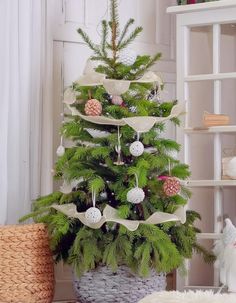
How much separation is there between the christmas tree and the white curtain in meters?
0.21

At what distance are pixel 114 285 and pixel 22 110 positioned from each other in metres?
0.81

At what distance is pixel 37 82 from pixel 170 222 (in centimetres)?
85

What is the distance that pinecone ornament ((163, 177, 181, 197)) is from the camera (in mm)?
2145

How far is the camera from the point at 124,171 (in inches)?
85.9

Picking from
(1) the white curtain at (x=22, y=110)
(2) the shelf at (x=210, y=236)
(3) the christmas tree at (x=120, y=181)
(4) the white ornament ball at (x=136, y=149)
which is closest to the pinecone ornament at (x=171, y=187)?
(3) the christmas tree at (x=120, y=181)

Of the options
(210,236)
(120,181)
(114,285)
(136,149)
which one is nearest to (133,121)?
(136,149)

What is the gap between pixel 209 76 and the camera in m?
2.66

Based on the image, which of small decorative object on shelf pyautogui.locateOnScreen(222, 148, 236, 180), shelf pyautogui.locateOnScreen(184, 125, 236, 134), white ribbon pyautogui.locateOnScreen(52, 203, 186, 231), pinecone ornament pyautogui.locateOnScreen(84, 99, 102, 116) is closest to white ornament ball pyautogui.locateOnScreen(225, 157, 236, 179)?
small decorative object on shelf pyautogui.locateOnScreen(222, 148, 236, 180)

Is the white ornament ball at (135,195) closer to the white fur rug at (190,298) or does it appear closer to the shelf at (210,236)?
the white fur rug at (190,298)

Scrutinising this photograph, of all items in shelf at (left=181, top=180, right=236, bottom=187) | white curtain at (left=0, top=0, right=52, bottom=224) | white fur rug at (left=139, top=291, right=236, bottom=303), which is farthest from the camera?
shelf at (left=181, top=180, right=236, bottom=187)

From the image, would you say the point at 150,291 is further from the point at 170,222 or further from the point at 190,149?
the point at 190,149

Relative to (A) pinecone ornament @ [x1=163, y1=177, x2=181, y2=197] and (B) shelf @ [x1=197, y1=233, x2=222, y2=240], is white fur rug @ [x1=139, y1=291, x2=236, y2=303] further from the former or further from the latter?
(B) shelf @ [x1=197, y1=233, x2=222, y2=240]

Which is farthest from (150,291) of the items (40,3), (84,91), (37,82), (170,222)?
(40,3)

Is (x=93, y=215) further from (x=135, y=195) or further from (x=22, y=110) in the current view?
(x=22, y=110)
